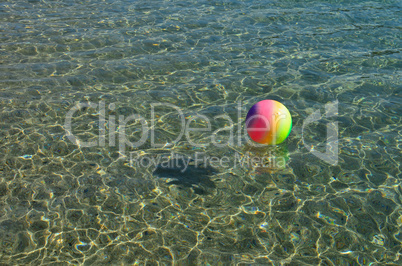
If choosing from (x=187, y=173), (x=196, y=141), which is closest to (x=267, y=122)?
(x=196, y=141)

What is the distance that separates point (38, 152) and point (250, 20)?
6826mm

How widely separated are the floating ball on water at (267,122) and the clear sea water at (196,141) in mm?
293

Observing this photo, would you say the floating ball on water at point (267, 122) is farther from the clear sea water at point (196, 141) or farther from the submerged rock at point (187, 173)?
the submerged rock at point (187, 173)

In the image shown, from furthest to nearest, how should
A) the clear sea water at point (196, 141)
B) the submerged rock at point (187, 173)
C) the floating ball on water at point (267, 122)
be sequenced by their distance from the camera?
the floating ball on water at point (267, 122)
the submerged rock at point (187, 173)
the clear sea water at point (196, 141)

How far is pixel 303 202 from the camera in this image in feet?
14.9

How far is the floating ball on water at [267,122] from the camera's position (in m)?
5.21

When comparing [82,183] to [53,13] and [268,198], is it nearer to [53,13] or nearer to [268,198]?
[268,198]

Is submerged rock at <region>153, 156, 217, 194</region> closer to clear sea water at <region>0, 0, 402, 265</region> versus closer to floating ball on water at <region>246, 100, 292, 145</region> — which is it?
clear sea water at <region>0, 0, 402, 265</region>

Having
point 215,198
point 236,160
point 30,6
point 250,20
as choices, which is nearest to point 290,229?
point 215,198

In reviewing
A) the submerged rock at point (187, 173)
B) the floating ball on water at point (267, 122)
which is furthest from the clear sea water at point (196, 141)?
the floating ball on water at point (267, 122)

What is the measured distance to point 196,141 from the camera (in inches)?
224

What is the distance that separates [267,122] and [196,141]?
3.59ft

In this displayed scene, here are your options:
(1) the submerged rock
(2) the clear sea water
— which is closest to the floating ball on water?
(2) the clear sea water

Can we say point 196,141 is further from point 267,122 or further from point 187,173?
point 267,122
